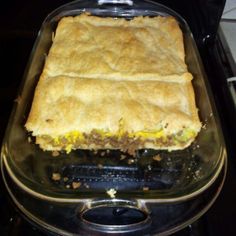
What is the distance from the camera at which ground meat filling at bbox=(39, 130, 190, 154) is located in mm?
1068

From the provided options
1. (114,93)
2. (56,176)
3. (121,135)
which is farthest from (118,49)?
(56,176)

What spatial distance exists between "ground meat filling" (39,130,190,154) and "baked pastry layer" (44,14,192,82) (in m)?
0.19

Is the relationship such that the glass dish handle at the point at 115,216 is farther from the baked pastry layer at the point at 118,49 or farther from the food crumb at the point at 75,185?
the baked pastry layer at the point at 118,49

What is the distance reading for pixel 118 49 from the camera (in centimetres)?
125

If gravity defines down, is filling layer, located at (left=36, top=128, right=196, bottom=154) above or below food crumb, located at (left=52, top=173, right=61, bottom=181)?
above

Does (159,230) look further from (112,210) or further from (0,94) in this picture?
(0,94)

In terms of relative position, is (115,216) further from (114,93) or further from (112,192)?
(114,93)

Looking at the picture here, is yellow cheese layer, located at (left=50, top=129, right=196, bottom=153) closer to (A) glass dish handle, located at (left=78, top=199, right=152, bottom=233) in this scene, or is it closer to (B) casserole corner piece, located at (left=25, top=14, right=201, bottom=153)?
(B) casserole corner piece, located at (left=25, top=14, right=201, bottom=153)

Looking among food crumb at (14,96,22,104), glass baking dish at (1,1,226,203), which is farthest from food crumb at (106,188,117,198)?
food crumb at (14,96,22,104)

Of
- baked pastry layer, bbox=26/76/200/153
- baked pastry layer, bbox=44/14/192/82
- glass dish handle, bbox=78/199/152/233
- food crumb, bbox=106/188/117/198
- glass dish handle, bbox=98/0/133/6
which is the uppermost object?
glass dish handle, bbox=98/0/133/6

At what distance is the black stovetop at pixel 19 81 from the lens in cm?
92

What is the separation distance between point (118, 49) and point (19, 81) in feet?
1.07

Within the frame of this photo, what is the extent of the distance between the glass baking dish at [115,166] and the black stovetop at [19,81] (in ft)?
0.25

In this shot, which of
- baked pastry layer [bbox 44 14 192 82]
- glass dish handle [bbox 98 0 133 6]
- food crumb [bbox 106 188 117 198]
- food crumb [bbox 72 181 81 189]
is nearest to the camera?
food crumb [bbox 106 188 117 198]
